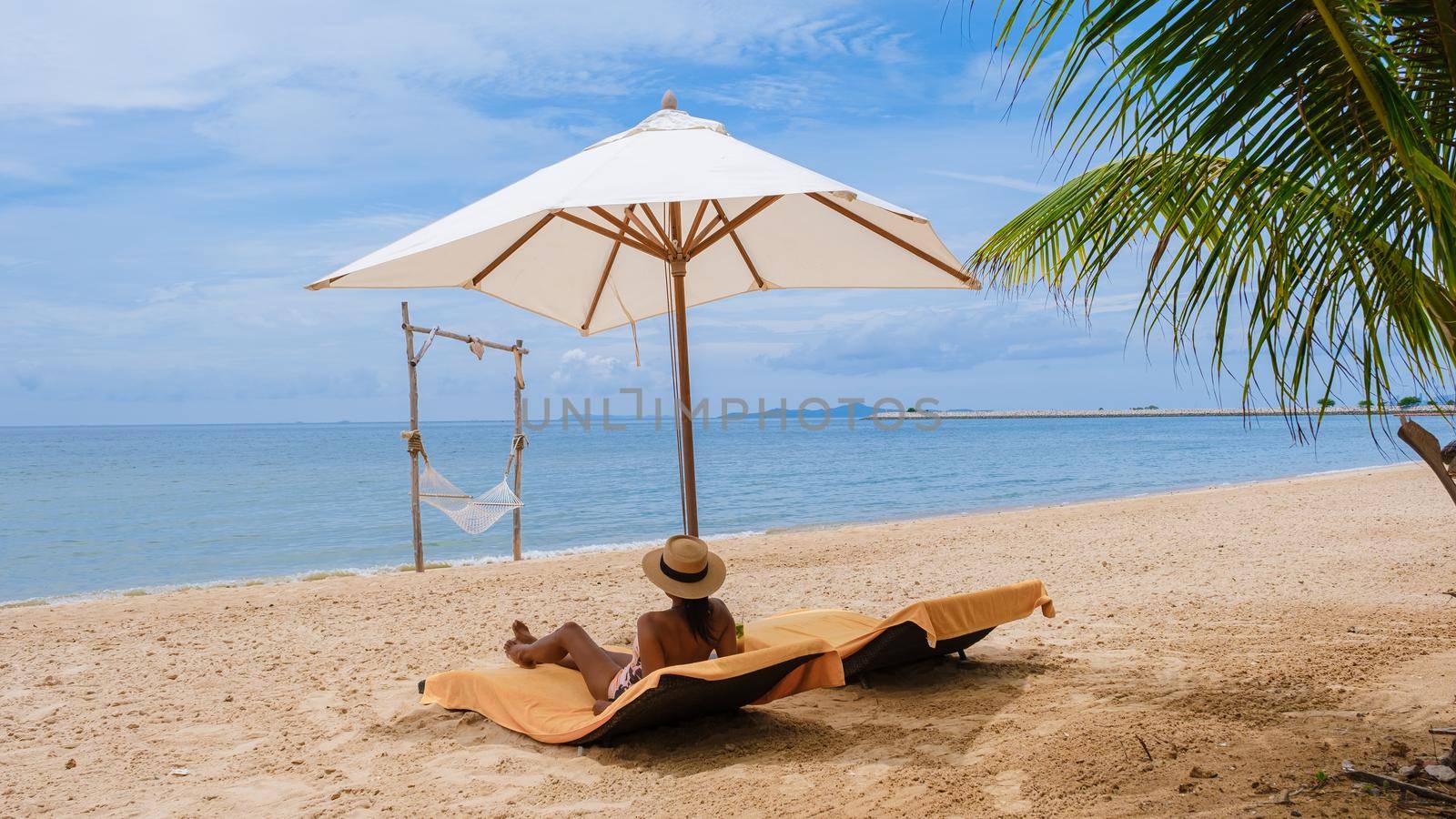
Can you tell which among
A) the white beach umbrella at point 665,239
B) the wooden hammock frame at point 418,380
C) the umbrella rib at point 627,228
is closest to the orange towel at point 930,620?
the white beach umbrella at point 665,239

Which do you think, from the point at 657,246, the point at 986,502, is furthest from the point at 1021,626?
the point at 986,502

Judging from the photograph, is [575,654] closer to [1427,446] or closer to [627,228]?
[627,228]

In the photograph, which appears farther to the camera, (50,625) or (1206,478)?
(1206,478)

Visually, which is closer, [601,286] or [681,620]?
[681,620]

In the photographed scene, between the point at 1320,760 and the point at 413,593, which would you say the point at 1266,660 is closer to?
the point at 1320,760

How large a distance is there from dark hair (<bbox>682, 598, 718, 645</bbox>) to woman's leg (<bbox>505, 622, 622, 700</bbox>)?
18.9 inches

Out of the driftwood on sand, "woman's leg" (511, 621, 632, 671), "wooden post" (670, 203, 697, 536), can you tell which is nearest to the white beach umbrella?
"wooden post" (670, 203, 697, 536)

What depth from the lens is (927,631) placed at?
11.1 ft

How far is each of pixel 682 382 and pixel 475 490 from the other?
1061 inches

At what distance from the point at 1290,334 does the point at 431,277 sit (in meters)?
3.28

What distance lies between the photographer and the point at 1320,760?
2.49m

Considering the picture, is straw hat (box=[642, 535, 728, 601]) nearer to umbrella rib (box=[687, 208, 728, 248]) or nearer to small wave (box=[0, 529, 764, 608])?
umbrella rib (box=[687, 208, 728, 248])

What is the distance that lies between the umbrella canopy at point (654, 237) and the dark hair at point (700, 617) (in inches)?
55.0

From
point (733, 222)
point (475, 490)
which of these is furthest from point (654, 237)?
point (475, 490)
